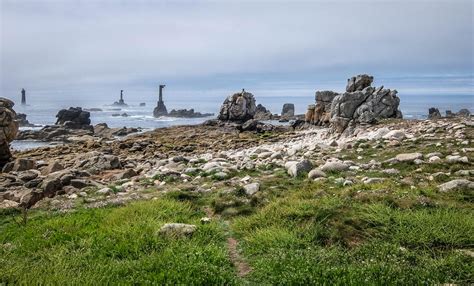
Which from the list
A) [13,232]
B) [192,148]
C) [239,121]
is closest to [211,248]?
[13,232]

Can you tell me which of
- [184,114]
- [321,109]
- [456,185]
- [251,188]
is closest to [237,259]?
[251,188]

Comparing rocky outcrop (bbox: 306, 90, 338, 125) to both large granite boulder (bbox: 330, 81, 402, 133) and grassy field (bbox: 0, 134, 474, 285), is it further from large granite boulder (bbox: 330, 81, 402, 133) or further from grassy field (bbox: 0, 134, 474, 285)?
grassy field (bbox: 0, 134, 474, 285)

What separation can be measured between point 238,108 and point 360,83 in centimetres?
2331

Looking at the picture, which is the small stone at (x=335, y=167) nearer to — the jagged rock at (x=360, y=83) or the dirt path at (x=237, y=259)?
the dirt path at (x=237, y=259)

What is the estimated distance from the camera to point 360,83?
2094 inches

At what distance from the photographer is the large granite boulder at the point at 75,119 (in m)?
72.6

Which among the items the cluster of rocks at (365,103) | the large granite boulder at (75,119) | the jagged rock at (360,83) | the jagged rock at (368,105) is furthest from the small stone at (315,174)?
the large granite boulder at (75,119)

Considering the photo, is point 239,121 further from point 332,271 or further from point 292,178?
point 332,271

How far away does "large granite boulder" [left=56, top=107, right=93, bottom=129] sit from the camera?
72556 mm

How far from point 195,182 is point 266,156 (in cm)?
648

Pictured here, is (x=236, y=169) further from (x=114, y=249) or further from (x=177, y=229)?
(x=114, y=249)

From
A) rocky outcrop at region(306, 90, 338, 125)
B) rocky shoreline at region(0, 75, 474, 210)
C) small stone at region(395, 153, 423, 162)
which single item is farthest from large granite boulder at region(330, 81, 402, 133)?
small stone at region(395, 153, 423, 162)

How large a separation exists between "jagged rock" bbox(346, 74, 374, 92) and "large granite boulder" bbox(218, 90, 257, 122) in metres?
21.2

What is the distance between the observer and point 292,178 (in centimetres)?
1378
